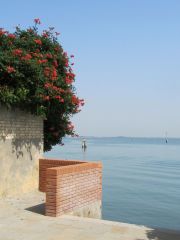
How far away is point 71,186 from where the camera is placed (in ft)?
38.9

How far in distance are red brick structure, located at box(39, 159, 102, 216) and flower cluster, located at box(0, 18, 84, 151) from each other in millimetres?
2007

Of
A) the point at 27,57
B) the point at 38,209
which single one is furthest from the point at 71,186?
the point at 27,57

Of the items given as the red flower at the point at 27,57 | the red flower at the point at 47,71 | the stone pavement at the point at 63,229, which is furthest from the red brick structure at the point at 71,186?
the red flower at the point at 27,57

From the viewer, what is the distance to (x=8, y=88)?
525 inches

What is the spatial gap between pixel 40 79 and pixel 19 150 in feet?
7.80

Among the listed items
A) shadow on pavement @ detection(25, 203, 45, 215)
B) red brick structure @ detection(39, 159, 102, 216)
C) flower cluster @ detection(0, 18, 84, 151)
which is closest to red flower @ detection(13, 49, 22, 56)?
flower cluster @ detection(0, 18, 84, 151)

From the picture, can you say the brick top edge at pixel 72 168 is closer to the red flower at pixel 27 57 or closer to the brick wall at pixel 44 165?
the brick wall at pixel 44 165

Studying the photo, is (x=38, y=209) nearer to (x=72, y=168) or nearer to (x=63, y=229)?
(x=72, y=168)

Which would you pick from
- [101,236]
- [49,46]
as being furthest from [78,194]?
[49,46]

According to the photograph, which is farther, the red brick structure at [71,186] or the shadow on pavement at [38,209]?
the shadow on pavement at [38,209]

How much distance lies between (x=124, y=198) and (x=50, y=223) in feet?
63.8

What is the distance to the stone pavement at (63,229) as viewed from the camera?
9102 millimetres

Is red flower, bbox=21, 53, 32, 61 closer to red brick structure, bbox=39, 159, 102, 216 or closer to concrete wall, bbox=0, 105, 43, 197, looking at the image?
concrete wall, bbox=0, 105, 43, 197

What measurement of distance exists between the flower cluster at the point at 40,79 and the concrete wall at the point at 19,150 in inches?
15.8
